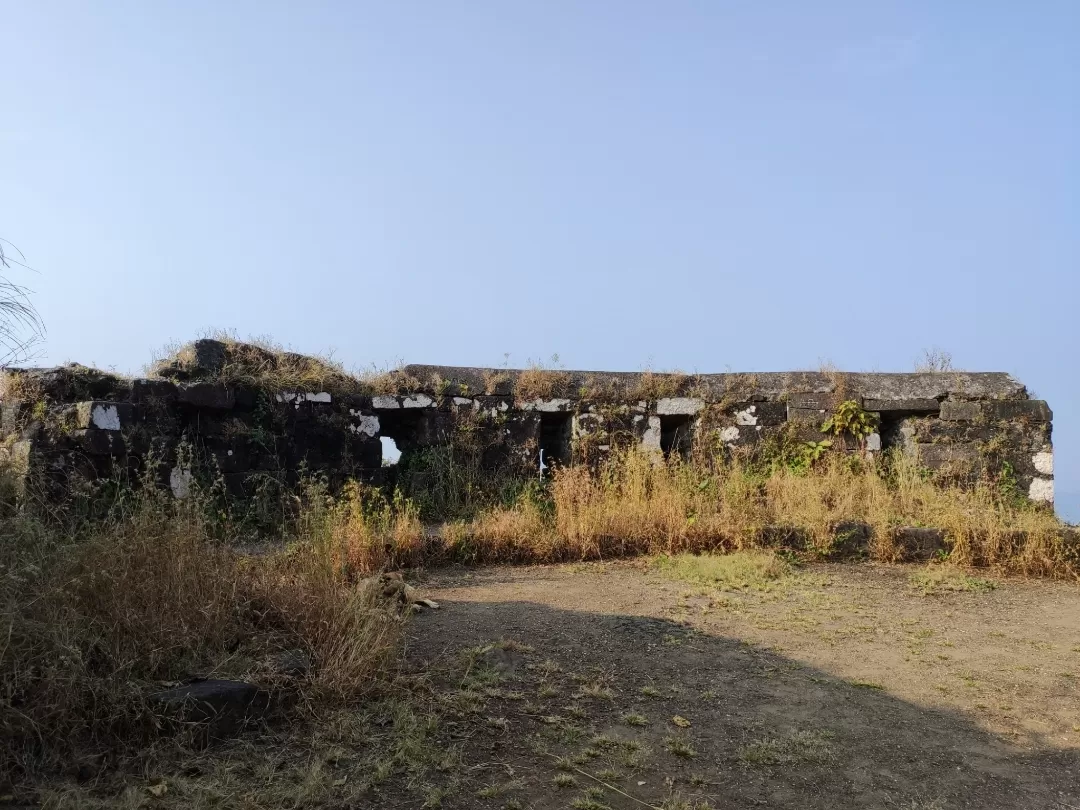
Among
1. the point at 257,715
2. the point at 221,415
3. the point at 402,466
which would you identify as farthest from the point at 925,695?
the point at 221,415

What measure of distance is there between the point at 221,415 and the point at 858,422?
24.4ft

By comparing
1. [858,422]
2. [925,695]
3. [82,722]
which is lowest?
[925,695]

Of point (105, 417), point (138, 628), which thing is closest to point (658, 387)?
point (105, 417)

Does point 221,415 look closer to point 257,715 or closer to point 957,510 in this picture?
point 257,715

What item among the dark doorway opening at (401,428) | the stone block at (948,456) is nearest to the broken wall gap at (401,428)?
the dark doorway opening at (401,428)

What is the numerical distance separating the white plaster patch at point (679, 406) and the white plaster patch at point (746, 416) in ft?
1.53

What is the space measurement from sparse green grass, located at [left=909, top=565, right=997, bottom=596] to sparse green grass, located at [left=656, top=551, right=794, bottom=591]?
1053 mm

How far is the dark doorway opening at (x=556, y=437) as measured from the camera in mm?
10414

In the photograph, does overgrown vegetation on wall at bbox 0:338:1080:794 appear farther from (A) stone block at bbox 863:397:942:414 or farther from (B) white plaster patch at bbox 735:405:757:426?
→ (A) stone block at bbox 863:397:942:414

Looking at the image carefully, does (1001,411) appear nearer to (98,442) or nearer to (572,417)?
(572,417)

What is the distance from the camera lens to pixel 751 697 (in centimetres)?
434

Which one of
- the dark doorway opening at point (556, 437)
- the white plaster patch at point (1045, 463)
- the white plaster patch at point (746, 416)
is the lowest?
the white plaster patch at point (1045, 463)

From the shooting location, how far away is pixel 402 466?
9.95 metres

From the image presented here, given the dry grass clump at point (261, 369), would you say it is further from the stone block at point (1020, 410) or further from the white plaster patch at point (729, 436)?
the stone block at point (1020, 410)
